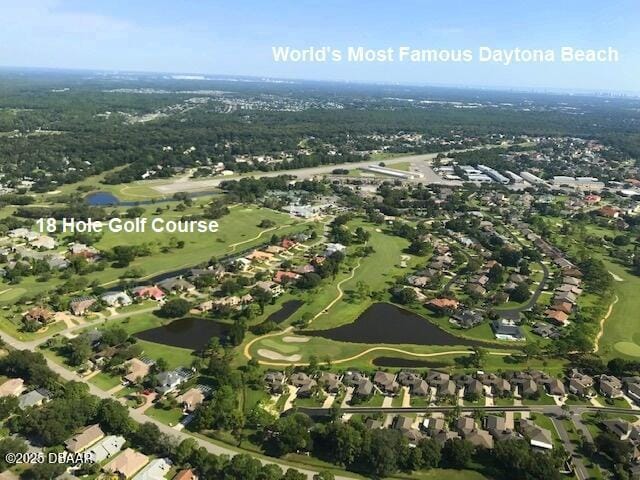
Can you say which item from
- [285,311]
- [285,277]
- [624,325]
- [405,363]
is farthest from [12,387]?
[624,325]

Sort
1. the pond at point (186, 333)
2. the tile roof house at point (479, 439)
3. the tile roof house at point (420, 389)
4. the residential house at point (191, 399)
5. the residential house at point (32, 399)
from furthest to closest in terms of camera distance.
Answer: the pond at point (186, 333)
the tile roof house at point (420, 389)
the residential house at point (191, 399)
the residential house at point (32, 399)
the tile roof house at point (479, 439)

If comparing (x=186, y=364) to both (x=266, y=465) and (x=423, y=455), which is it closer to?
(x=266, y=465)

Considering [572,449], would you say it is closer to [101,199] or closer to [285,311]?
[285,311]

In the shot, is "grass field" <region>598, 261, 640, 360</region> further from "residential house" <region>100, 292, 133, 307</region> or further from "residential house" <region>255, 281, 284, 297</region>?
"residential house" <region>100, 292, 133, 307</region>

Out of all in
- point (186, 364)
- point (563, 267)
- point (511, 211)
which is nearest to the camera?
point (186, 364)

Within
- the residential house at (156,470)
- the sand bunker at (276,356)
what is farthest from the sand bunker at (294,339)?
the residential house at (156,470)

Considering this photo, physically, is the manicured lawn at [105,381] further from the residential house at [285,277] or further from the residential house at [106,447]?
the residential house at [285,277]

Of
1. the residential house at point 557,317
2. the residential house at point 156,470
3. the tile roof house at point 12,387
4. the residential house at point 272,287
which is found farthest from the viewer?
the residential house at point 272,287

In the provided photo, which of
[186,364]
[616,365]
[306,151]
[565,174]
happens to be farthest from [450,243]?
[306,151]
